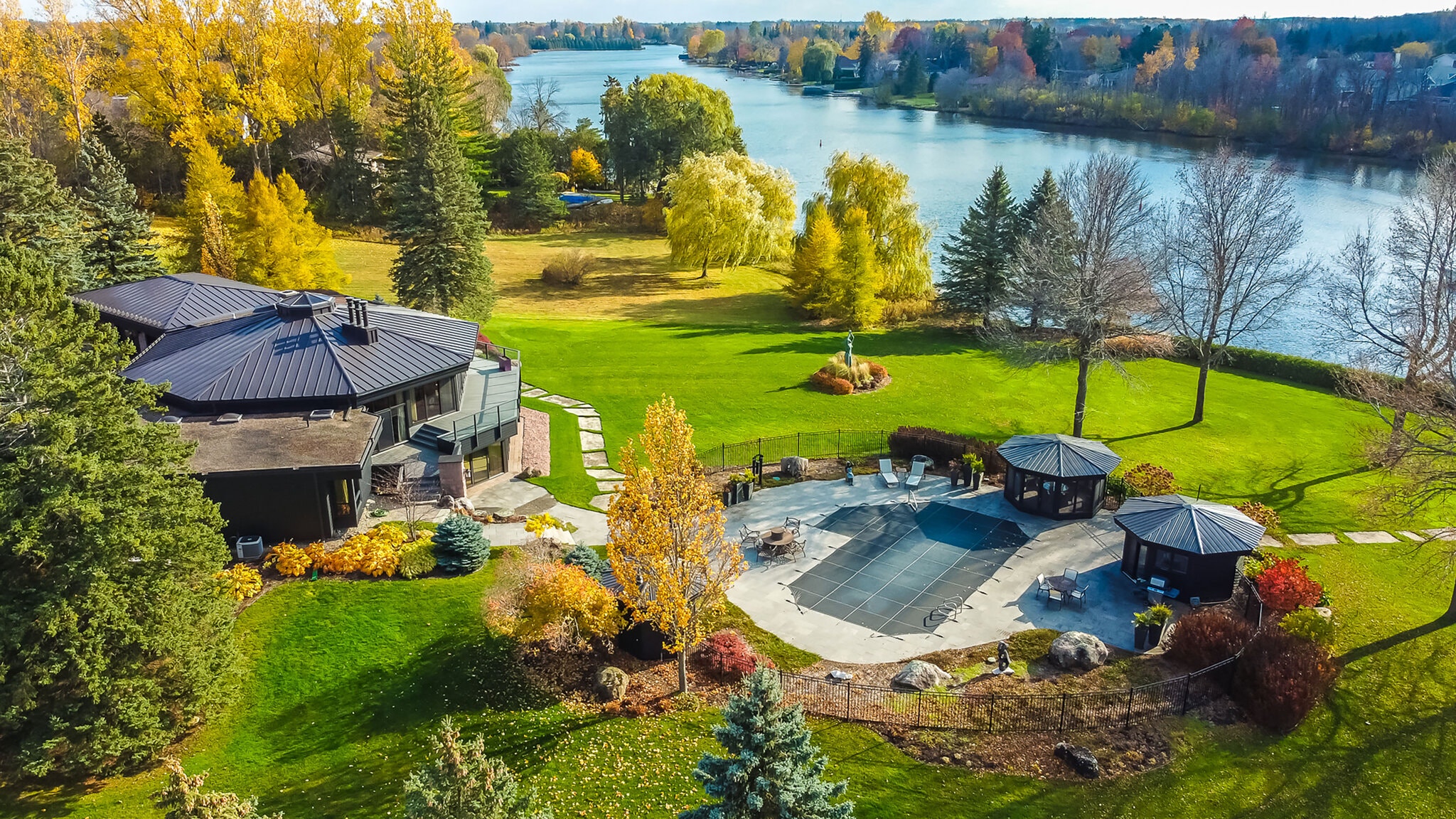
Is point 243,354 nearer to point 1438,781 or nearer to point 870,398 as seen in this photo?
point 870,398

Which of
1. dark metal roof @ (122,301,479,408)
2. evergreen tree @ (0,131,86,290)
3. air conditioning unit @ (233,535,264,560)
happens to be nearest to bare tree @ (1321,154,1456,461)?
dark metal roof @ (122,301,479,408)

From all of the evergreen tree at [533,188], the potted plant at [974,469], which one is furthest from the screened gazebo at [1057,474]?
the evergreen tree at [533,188]

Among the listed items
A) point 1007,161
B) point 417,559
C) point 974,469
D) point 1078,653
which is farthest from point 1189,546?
point 1007,161

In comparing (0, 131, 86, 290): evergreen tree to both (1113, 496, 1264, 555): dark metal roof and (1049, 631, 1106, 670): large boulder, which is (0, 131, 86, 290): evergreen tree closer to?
(1049, 631, 1106, 670): large boulder

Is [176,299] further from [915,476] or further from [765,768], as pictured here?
[765,768]

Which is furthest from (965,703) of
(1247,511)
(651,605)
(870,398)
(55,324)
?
(870,398)
